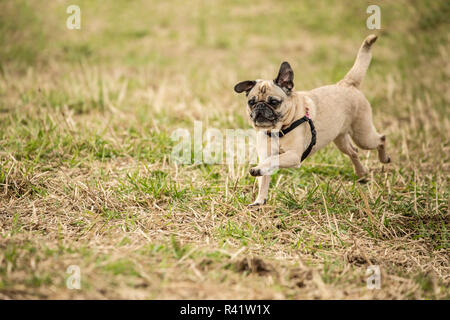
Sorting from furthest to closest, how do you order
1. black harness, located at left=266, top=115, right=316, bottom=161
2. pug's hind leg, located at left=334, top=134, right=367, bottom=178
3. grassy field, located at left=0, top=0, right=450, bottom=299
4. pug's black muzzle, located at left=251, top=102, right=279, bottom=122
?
pug's hind leg, located at left=334, top=134, right=367, bottom=178 → black harness, located at left=266, top=115, right=316, bottom=161 → pug's black muzzle, located at left=251, top=102, right=279, bottom=122 → grassy field, located at left=0, top=0, right=450, bottom=299

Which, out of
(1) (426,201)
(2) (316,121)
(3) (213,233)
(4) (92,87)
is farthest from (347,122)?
(4) (92,87)

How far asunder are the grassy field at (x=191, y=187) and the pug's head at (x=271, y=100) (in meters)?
0.97

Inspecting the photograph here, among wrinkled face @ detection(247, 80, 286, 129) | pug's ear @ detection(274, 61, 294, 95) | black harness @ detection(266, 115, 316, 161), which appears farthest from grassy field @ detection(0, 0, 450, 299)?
pug's ear @ detection(274, 61, 294, 95)

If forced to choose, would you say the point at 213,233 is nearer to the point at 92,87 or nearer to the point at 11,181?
the point at 11,181

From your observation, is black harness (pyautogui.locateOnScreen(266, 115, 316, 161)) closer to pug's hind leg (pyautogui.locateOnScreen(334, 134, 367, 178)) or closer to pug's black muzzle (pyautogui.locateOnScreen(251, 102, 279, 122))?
pug's black muzzle (pyautogui.locateOnScreen(251, 102, 279, 122))

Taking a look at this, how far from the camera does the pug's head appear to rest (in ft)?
13.3

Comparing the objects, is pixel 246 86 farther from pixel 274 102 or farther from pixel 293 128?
pixel 293 128

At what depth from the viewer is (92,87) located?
742 cm

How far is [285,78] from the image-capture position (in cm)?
415

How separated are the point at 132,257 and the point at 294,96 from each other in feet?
7.59

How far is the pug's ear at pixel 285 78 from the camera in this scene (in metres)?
4.11

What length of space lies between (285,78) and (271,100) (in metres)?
0.30

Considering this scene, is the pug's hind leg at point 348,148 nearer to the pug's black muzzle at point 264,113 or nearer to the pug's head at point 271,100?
the pug's head at point 271,100

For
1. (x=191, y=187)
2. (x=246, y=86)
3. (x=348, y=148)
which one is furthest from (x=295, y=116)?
(x=191, y=187)
